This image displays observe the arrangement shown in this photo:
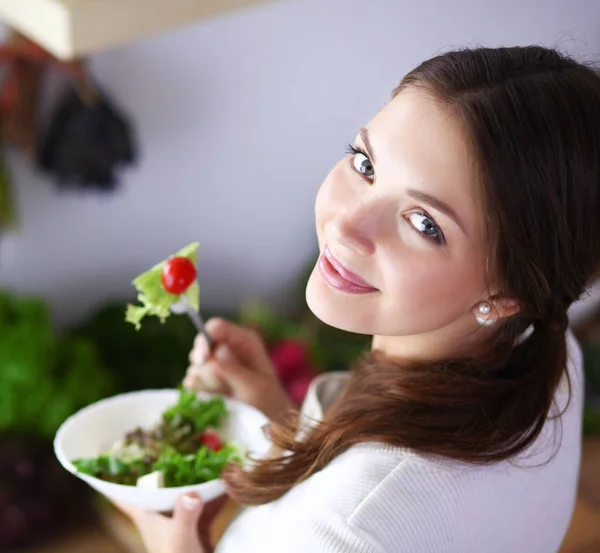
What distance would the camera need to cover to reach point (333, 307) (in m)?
0.60

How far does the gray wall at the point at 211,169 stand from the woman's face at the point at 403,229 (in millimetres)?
620

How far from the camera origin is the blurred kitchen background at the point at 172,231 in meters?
1.37

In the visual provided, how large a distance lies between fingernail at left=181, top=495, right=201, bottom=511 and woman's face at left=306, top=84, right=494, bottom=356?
9.2 inches

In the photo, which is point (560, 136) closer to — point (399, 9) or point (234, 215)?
point (399, 9)

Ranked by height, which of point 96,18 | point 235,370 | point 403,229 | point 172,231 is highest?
point 96,18

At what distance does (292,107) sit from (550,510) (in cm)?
99

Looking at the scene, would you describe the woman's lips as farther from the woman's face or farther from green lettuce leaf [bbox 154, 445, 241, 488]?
green lettuce leaf [bbox 154, 445, 241, 488]

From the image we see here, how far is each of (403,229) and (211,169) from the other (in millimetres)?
1104

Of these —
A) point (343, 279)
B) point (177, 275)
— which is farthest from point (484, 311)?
point (177, 275)

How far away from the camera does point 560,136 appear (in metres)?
0.54

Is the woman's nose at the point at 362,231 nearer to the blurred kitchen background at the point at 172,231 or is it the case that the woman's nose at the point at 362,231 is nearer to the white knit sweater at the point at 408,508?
the white knit sweater at the point at 408,508

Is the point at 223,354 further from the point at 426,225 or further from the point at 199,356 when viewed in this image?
the point at 426,225

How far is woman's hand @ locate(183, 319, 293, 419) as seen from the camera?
2.93 feet

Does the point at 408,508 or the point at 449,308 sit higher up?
the point at 449,308
